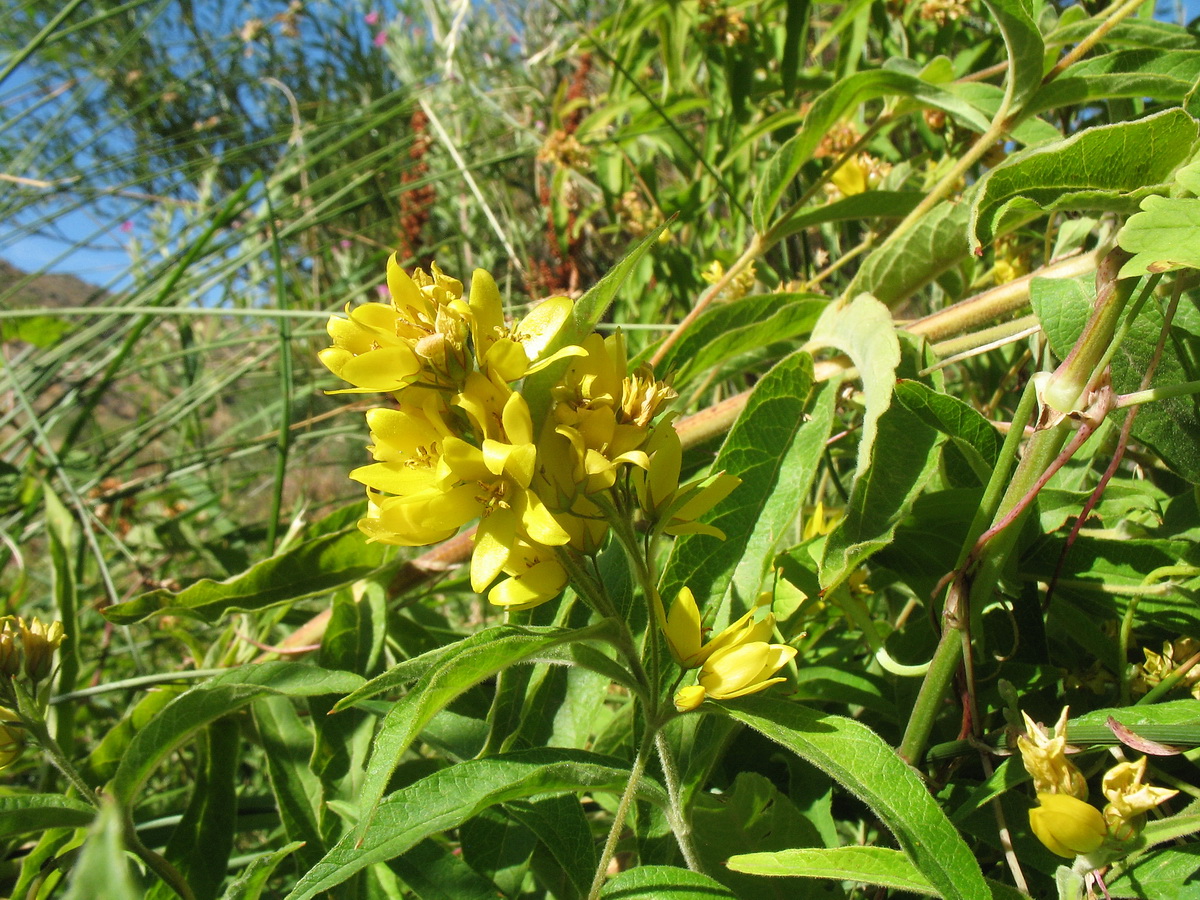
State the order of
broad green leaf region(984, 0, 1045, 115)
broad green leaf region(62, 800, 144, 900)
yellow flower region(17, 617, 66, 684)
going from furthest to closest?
yellow flower region(17, 617, 66, 684) → broad green leaf region(984, 0, 1045, 115) → broad green leaf region(62, 800, 144, 900)

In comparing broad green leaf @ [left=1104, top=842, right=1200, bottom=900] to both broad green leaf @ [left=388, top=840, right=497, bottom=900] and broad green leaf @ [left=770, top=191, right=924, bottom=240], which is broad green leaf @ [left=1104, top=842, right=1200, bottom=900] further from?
broad green leaf @ [left=770, top=191, right=924, bottom=240]

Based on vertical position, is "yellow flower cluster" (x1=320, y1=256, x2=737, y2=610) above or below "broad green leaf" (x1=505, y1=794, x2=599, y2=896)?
above

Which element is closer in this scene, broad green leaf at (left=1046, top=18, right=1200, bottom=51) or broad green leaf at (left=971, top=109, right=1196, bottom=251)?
broad green leaf at (left=971, top=109, right=1196, bottom=251)

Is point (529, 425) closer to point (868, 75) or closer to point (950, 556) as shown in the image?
point (950, 556)

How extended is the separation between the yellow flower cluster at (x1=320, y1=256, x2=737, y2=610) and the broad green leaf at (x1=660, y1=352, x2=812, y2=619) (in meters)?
0.11

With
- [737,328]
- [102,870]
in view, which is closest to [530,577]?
[102,870]

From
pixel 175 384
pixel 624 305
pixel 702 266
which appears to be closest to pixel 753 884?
pixel 702 266

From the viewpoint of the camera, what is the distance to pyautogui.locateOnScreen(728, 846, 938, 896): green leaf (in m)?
0.47

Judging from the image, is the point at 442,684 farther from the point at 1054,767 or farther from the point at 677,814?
the point at 1054,767

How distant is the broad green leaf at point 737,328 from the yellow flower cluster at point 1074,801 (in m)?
0.44

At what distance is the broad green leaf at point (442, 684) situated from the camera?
42 centimetres

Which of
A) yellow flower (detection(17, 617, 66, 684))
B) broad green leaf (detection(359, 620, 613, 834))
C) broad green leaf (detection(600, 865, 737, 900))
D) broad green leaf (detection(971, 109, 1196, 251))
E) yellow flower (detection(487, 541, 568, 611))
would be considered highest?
broad green leaf (detection(971, 109, 1196, 251))

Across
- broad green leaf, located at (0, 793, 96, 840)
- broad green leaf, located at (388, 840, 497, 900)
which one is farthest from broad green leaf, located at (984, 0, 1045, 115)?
broad green leaf, located at (0, 793, 96, 840)

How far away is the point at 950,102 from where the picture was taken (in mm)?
805
